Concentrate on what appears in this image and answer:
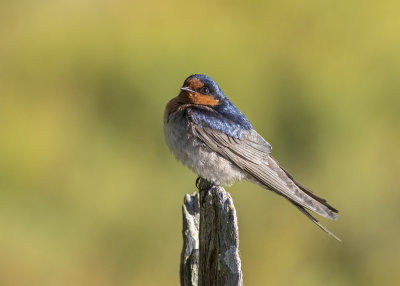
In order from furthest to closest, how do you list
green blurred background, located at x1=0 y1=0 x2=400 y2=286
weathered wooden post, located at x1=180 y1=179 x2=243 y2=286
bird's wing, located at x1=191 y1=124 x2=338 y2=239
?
1. green blurred background, located at x1=0 y1=0 x2=400 y2=286
2. bird's wing, located at x1=191 y1=124 x2=338 y2=239
3. weathered wooden post, located at x1=180 y1=179 x2=243 y2=286

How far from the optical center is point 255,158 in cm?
504

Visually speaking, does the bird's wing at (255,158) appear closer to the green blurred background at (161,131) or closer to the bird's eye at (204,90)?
the bird's eye at (204,90)

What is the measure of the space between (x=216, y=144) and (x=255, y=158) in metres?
0.27

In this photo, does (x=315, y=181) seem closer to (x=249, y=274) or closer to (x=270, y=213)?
(x=270, y=213)

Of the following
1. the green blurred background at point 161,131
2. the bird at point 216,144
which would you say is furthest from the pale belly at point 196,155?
the green blurred background at point 161,131

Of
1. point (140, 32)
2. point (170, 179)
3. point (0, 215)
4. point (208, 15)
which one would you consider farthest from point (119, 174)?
point (208, 15)

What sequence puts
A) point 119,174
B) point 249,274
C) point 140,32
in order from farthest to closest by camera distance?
point 140,32 < point 119,174 < point 249,274

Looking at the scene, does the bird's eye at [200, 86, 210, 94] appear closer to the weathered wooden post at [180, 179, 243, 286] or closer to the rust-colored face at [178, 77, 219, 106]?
the rust-colored face at [178, 77, 219, 106]

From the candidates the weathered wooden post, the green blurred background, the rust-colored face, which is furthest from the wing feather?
the green blurred background

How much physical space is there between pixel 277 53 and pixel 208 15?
0.83 meters

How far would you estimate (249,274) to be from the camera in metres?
6.52

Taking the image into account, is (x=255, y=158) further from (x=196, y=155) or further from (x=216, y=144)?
(x=196, y=155)

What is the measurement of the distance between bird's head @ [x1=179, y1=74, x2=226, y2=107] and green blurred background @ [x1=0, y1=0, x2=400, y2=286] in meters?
1.73

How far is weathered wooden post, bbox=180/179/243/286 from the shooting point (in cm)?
364
